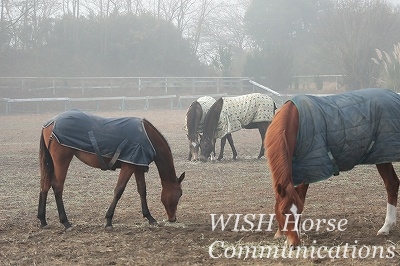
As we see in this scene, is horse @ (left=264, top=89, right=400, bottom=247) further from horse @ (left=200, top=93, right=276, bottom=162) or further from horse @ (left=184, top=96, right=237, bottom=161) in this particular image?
horse @ (left=184, top=96, right=237, bottom=161)

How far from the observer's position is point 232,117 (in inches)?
520

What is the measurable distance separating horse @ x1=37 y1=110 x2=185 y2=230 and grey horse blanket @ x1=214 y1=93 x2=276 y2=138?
6.30 m

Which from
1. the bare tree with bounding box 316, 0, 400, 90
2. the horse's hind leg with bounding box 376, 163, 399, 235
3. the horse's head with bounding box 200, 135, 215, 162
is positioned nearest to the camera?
the horse's hind leg with bounding box 376, 163, 399, 235

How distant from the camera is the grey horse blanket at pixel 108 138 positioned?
21.7 ft

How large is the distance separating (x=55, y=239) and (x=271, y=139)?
Answer: 2.44m

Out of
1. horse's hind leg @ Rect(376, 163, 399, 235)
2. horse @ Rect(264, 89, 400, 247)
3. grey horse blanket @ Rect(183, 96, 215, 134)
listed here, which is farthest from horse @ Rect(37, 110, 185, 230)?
grey horse blanket @ Rect(183, 96, 215, 134)

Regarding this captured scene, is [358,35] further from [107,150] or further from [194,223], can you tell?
[107,150]

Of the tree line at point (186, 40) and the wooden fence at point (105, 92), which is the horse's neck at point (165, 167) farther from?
the tree line at point (186, 40)

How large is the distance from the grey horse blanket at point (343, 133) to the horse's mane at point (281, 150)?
13 cm

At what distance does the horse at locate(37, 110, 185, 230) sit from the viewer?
6605mm

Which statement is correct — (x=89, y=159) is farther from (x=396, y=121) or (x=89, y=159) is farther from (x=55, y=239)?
(x=396, y=121)

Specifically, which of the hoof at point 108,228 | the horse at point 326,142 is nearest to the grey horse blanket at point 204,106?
the hoof at point 108,228

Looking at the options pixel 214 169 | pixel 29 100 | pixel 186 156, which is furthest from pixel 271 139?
pixel 29 100

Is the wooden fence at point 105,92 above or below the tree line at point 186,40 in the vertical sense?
below
